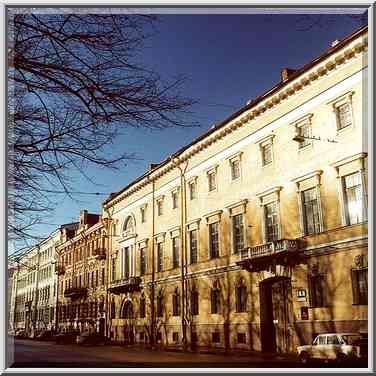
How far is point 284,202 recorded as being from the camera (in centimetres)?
1762

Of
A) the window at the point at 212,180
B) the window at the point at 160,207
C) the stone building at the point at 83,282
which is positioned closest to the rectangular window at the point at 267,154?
the window at the point at 212,180

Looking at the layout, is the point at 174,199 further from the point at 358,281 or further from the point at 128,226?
the point at 358,281

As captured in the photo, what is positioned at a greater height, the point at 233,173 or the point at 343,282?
the point at 233,173

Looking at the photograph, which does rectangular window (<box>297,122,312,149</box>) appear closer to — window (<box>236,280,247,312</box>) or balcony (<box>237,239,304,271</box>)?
balcony (<box>237,239,304,271</box>)

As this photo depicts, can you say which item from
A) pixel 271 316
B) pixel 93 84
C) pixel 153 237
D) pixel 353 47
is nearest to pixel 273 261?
pixel 271 316

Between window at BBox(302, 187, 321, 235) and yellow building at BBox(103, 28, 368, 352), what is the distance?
35 mm

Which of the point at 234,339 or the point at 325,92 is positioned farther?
the point at 234,339

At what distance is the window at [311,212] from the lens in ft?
53.0

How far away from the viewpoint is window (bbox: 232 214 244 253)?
Result: 1875cm

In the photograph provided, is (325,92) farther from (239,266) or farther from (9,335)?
(9,335)

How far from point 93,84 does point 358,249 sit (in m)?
8.77

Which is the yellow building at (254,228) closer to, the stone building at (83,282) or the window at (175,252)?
the window at (175,252)

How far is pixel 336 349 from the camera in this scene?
1009 centimetres

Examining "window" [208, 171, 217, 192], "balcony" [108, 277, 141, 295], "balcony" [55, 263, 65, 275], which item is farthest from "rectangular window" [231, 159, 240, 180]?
"balcony" [55, 263, 65, 275]
